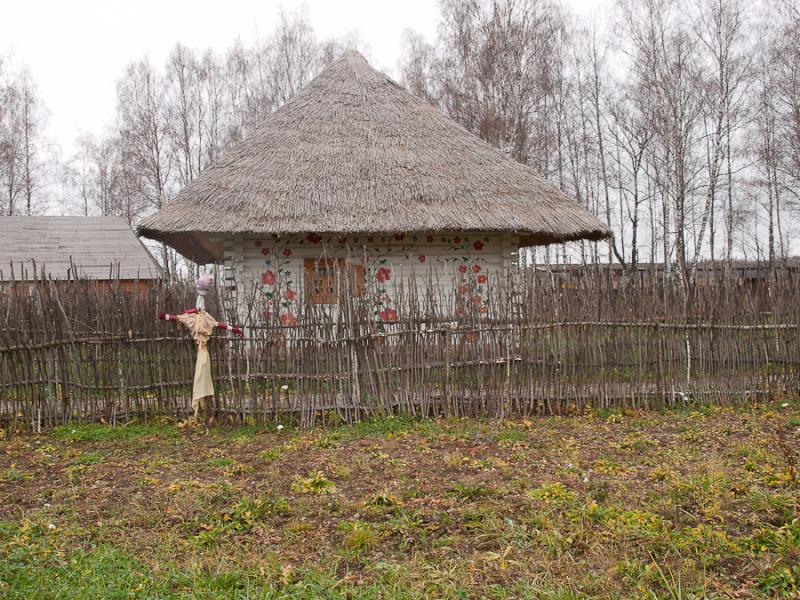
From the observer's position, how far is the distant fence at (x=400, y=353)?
21.4ft

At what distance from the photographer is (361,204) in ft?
29.5

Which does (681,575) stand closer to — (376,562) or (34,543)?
(376,562)

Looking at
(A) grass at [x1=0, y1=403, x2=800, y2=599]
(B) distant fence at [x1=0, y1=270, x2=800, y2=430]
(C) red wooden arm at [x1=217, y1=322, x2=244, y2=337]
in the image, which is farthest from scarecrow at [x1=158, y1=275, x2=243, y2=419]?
(A) grass at [x1=0, y1=403, x2=800, y2=599]

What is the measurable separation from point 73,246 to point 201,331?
608 inches

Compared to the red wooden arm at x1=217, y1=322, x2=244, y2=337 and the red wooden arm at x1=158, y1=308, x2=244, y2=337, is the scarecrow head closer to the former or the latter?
the red wooden arm at x1=158, y1=308, x2=244, y2=337

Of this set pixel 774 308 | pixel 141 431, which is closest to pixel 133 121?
pixel 141 431

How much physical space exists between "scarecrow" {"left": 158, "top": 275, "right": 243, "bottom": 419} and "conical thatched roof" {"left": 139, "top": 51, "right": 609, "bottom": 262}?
7.49ft

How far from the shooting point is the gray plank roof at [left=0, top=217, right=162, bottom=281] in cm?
1847

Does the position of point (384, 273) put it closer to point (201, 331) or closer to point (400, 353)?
point (400, 353)

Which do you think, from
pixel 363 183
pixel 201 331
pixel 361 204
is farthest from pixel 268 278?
pixel 201 331

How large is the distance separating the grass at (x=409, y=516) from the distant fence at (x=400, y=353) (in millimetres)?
734

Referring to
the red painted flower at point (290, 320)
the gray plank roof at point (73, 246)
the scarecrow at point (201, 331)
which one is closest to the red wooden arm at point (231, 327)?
the scarecrow at point (201, 331)

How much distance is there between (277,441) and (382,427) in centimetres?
105

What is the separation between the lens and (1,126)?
23062mm
